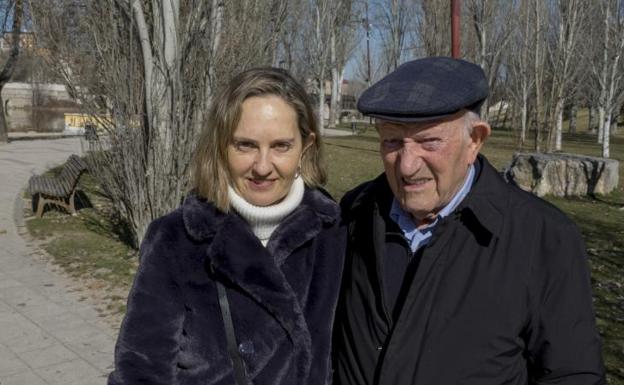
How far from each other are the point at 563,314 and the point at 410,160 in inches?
22.0

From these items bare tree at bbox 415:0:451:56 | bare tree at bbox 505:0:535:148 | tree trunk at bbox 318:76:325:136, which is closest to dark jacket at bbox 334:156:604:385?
tree trunk at bbox 318:76:325:136

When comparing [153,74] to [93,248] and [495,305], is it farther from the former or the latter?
[495,305]

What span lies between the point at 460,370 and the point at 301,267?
23.4 inches

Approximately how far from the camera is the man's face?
174 cm

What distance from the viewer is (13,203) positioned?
11.2 meters

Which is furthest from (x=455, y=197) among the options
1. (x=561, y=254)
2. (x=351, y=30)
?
(x=351, y=30)

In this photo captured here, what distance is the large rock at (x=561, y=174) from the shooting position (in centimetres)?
1338

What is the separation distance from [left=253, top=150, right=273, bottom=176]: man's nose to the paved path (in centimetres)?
308

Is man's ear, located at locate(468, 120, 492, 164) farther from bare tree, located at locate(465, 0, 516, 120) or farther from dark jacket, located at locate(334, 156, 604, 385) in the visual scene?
bare tree, located at locate(465, 0, 516, 120)

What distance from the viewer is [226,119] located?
1.93m

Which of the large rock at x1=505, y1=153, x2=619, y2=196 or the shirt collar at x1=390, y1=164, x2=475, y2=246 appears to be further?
the large rock at x1=505, y1=153, x2=619, y2=196

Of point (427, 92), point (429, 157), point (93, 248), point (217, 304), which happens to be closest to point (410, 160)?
point (429, 157)

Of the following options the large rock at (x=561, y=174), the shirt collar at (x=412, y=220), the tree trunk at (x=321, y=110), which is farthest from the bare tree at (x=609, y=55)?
the shirt collar at (x=412, y=220)

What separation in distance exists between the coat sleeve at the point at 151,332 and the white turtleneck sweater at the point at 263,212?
31 cm
